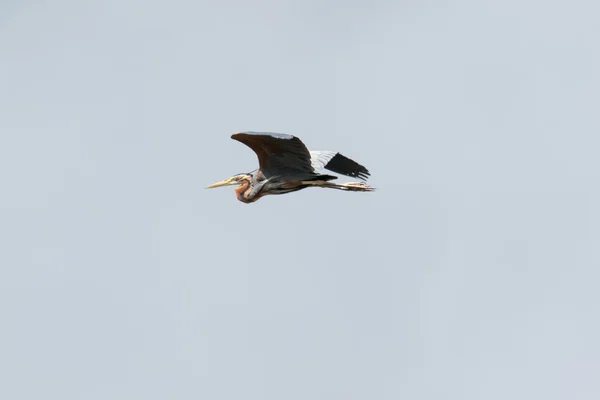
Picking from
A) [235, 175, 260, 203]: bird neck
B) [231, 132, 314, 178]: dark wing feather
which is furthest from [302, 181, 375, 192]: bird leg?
[235, 175, 260, 203]: bird neck

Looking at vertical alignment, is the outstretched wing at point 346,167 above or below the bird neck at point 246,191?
above

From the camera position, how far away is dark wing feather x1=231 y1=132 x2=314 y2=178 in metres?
20.7

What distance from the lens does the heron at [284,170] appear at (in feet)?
69.0

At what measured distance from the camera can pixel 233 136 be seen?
68.1 feet

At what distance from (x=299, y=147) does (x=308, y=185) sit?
5.54 feet

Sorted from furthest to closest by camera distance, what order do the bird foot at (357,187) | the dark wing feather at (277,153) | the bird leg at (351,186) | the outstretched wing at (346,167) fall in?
the outstretched wing at (346,167) → the bird foot at (357,187) → the bird leg at (351,186) → the dark wing feather at (277,153)

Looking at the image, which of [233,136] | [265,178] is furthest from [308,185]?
[233,136]

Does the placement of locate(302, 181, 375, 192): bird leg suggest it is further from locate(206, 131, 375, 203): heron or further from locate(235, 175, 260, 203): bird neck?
locate(235, 175, 260, 203): bird neck

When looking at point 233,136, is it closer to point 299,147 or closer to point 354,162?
point 299,147

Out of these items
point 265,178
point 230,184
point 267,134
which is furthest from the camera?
point 230,184

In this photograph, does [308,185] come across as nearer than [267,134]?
No

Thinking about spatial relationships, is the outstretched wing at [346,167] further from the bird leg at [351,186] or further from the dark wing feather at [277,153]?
the dark wing feather at [277,153]

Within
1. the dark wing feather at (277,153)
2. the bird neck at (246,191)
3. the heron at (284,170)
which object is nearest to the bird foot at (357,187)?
the heron at (284,170)

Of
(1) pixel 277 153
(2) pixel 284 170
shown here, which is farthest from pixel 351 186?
(1) pixel 277 153
